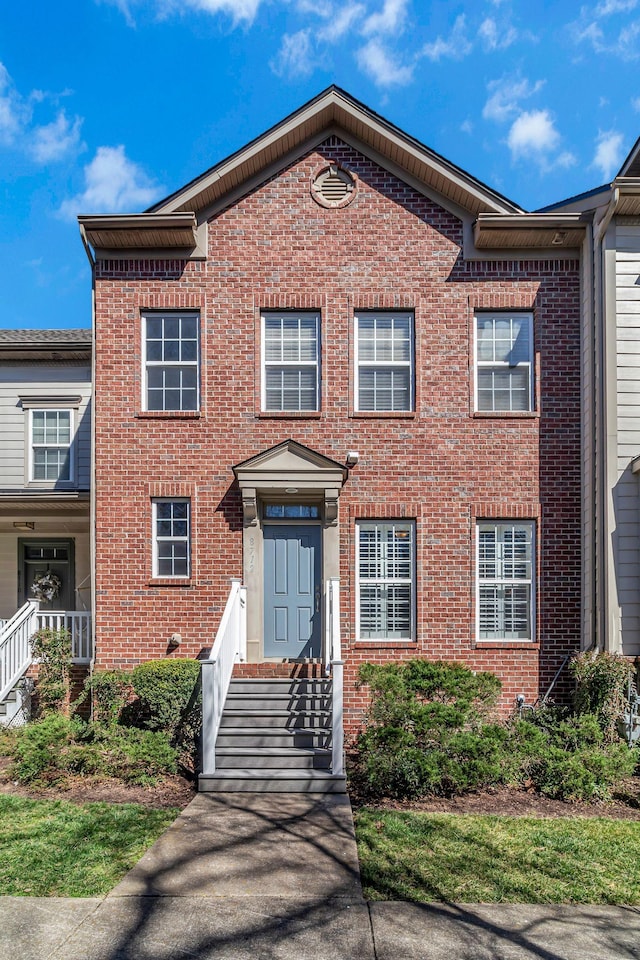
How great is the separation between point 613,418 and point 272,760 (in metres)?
6.51

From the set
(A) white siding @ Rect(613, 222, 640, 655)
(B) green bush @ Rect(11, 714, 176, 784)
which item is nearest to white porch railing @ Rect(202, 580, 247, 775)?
(B) green bush @ Rect(11, 714, 176, 784)

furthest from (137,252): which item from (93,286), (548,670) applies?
(548,670)

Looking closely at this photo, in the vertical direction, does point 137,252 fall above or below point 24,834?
above

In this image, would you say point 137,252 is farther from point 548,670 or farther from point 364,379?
point 548,670

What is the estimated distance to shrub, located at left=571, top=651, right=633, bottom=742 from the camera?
9188 mm

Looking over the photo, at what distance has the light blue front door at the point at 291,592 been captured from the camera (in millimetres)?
10539

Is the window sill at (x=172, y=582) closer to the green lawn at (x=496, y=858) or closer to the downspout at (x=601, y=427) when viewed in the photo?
the green lawn at (x=496, y=858)

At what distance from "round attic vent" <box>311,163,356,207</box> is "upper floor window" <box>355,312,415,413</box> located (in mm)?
1798

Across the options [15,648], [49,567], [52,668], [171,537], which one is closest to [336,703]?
[171,537]

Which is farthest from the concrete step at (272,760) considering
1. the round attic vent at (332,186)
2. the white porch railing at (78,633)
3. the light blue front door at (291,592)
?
the round attic vent at (332,186)

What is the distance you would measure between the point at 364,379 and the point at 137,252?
3.99 m

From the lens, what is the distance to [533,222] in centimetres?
1039

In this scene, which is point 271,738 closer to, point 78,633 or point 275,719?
point 275,719

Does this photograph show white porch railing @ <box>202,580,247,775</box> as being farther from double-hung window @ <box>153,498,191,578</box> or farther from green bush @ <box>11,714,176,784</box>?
double-hung window @ <box>153,498,191,578</box>
